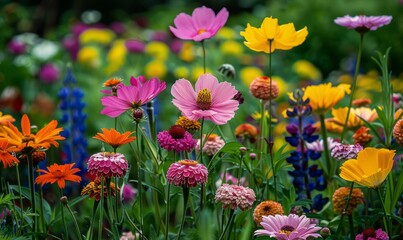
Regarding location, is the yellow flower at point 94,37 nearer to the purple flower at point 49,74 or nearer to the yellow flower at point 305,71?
the purple flower at point 49,74

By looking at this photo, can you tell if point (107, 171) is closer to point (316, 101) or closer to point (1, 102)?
point (316, 101)

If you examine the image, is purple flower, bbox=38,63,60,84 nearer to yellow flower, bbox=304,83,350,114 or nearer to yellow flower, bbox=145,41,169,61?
yellow flower, bbox=145,41,169,61

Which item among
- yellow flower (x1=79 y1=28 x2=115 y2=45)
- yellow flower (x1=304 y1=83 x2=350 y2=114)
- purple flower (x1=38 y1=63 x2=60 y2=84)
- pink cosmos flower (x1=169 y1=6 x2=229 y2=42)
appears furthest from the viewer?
yellow flower (x1=79 y1=28 x2=115 y2=45)

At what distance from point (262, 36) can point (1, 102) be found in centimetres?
295

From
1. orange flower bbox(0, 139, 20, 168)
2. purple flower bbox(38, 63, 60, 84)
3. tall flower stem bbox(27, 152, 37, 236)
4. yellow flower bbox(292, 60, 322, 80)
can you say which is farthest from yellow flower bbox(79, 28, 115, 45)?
orange flower bbox(0, 139, 20, 168)

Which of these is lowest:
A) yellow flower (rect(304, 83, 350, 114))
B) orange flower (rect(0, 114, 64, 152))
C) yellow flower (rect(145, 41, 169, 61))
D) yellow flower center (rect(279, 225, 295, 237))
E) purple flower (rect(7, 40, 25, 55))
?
purple flower (rect(7, 40, 25, 55))

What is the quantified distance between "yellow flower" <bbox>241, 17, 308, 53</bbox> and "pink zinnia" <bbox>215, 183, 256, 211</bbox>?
355 mm

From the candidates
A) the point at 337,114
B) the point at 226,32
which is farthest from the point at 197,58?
the point at 337,114

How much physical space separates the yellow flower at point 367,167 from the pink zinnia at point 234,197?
0.58 ft

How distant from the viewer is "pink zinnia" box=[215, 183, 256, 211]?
1.19 metres

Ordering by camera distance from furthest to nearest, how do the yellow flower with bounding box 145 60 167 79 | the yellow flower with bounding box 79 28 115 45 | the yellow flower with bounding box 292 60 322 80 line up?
the yellow flower with bounding box 79 28 115 45
the yellow flower with bounding box 292 60 322 80
the yellow flower with bounding box 145 60 167 79

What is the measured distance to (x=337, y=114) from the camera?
178cm

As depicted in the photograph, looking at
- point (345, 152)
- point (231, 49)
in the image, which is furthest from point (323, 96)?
point (231, 49)

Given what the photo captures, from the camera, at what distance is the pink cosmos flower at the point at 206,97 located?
49.4 inches
